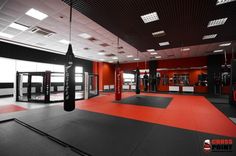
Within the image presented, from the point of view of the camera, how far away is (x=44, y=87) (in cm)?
641

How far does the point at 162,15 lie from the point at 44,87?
669 cm

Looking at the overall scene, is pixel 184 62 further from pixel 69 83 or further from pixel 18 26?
pixel 18 26

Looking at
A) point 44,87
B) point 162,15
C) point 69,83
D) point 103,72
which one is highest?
point 162,15

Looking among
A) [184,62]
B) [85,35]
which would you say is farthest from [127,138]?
[184,62]

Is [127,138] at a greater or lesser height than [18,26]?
lesser

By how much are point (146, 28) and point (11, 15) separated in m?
5.64

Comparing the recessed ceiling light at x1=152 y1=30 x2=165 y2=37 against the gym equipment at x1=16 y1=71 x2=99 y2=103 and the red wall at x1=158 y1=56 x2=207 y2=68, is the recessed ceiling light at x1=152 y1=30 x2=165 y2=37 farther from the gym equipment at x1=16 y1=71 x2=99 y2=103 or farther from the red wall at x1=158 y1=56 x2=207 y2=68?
the red wall at x1=158 y1=56 x2=207 y2=68

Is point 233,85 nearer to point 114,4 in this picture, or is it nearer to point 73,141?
point 114,4

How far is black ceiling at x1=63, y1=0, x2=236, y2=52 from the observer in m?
3.41

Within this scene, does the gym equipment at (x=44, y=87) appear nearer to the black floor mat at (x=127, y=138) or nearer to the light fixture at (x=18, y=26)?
the light fixture at (x=18, y=26)

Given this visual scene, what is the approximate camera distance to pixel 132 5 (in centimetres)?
349

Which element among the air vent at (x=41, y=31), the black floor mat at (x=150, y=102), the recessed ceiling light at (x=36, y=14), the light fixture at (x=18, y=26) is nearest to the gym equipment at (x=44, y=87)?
the air vent at (x=41, y=31)

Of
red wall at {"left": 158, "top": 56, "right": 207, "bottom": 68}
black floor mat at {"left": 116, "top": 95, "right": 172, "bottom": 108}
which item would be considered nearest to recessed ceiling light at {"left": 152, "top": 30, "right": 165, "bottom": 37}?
black floor mat at {"left": 116, "top": 95, "right": 172, "bottom": 108}

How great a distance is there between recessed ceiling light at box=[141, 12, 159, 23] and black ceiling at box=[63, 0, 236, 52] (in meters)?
0.14
